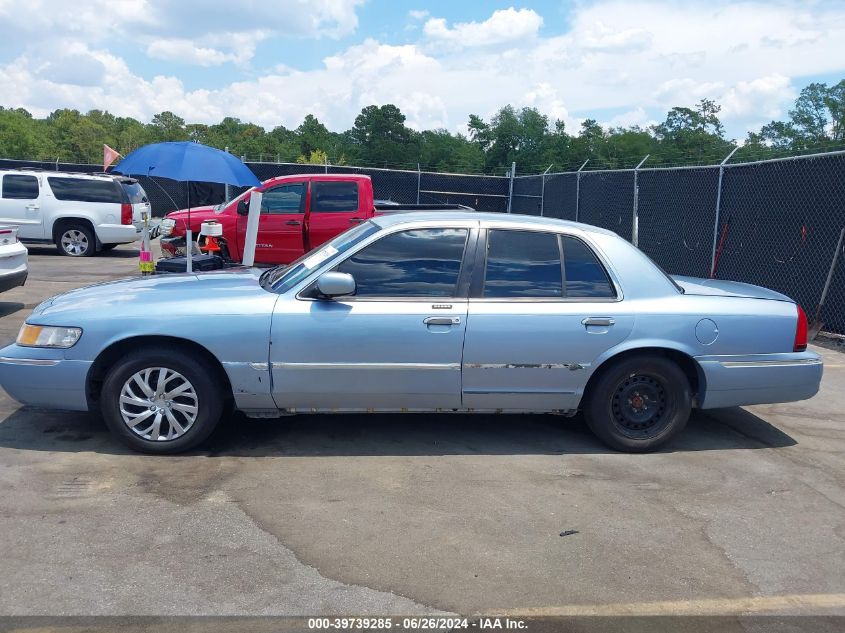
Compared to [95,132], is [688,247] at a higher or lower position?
lower

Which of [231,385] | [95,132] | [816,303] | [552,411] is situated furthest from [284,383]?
[95,132]

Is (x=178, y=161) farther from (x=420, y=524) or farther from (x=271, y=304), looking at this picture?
(x=420, y=524)

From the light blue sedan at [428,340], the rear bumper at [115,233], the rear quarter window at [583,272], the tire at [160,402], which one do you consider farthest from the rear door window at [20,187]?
the rear quarter window at [583,272]

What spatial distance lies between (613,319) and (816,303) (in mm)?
5571

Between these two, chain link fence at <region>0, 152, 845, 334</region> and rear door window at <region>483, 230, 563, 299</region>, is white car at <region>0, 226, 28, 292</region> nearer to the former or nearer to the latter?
rear door window at <region>483, 230, 563, 299</region>

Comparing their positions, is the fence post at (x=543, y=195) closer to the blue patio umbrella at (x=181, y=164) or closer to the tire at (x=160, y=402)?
the blue patio umbrella at (x=181, y=164)

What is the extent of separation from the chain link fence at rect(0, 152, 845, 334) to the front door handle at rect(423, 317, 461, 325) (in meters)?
6.06

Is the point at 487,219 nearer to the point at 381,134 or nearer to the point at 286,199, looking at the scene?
the point at 286,199

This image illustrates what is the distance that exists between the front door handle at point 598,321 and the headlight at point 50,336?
3.20 m

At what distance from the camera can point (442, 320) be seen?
16.0 feet

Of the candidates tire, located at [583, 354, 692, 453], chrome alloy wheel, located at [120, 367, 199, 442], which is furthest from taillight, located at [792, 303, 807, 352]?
chrome alloy wheel, located at [120, 367, 199, 442]

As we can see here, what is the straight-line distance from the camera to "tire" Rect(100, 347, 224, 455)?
15.6 feet

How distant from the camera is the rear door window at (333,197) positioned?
12.2 metres

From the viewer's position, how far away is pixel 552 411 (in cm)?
517
